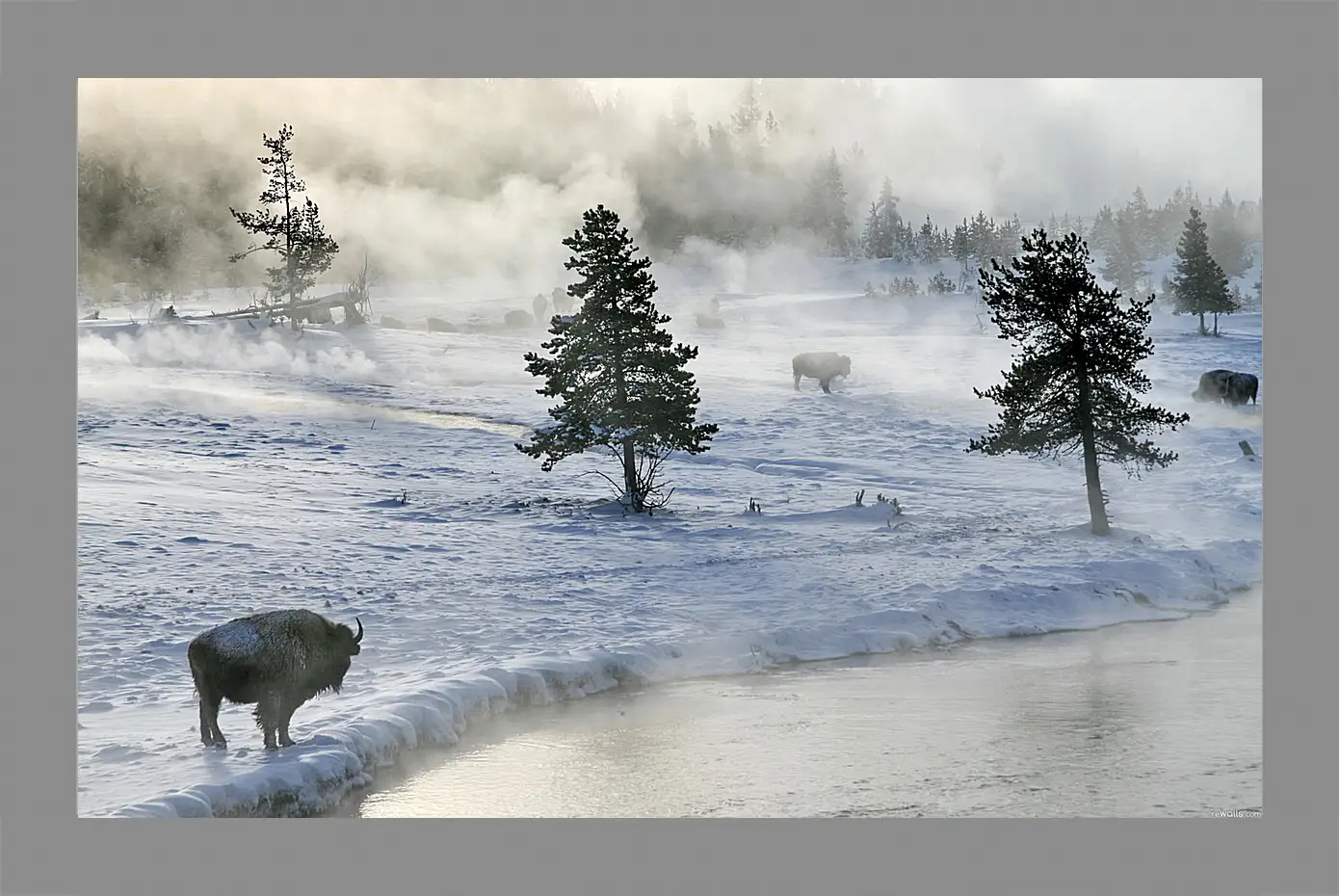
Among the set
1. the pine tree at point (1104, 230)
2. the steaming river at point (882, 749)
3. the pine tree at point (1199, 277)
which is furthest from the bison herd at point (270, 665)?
the pine tree at point (1199, 277)

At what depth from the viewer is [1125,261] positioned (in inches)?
532

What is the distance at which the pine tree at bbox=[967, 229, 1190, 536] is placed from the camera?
44.7ft

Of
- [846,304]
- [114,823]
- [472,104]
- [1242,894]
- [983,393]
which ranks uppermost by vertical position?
[472,104]

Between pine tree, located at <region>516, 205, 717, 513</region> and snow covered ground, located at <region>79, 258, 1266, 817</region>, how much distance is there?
0.67ft

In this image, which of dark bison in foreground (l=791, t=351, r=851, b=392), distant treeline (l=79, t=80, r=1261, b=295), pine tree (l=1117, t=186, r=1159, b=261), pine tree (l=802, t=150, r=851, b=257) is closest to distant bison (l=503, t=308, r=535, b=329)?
distant treeline (l=79, t=80, r=1261, b=295)

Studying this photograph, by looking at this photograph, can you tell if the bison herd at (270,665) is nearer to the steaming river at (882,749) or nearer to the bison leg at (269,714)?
the bison leg at (269,714)

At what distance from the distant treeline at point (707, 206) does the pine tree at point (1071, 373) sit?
395 mm

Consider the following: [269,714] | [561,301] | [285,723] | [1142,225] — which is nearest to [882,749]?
[285,723]

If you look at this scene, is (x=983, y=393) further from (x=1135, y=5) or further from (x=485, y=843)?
(x=485, y=843)

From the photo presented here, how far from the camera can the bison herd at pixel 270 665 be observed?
31.8 ft

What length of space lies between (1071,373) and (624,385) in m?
4.62
